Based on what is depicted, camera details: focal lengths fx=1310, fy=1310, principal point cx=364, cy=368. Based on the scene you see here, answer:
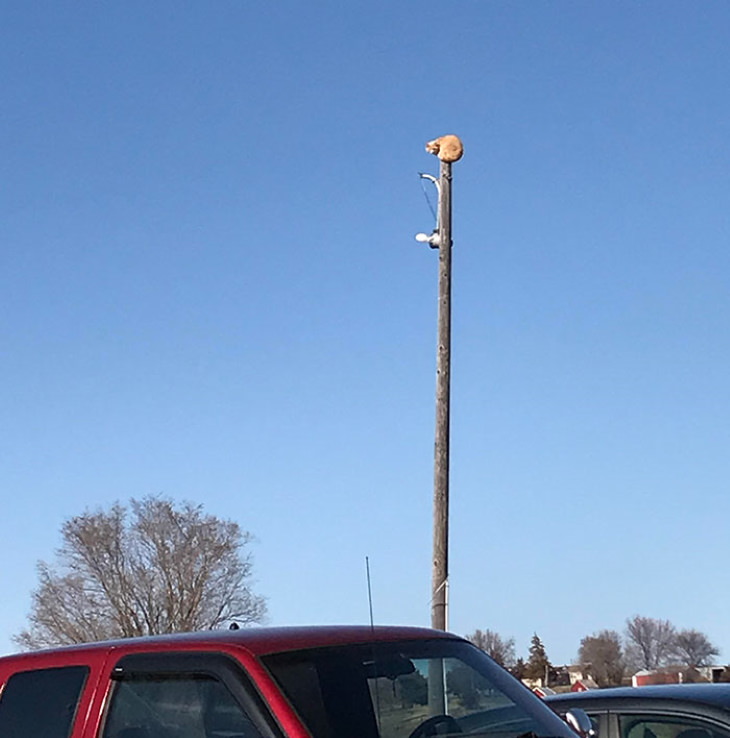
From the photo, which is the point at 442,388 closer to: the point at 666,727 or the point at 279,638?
the point at 666,727

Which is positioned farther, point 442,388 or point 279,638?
point 442,388

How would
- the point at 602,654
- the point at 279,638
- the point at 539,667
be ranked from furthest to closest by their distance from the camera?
the point at 602,654 < the point at 539,667 < the point at 279,638

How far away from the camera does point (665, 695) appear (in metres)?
6.78

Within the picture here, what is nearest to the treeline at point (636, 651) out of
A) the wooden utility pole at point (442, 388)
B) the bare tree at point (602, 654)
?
the bare tree at point (602, 654)

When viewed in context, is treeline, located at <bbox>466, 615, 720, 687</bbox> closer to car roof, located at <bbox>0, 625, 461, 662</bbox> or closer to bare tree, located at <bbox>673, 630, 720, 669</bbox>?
bare tree, located at <bbox>673, 630, 720, 669</bbox>

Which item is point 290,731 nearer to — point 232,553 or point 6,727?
point 6,727

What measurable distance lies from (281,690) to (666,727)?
277 centimetres

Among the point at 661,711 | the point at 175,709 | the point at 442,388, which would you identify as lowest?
the point at 175,709

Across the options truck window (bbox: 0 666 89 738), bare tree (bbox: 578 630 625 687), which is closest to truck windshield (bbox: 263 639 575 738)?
truck window (bbox: 0 666 89 738)

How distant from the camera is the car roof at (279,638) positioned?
493 centimetres

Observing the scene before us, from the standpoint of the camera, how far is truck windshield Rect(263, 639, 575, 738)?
4.66 meters

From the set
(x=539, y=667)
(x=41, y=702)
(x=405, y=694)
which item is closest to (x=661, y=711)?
(x=405, y=694)

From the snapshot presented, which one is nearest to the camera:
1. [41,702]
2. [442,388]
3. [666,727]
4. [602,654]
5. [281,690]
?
[281,690]

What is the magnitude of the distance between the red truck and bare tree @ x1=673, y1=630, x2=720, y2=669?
35.4 meters
